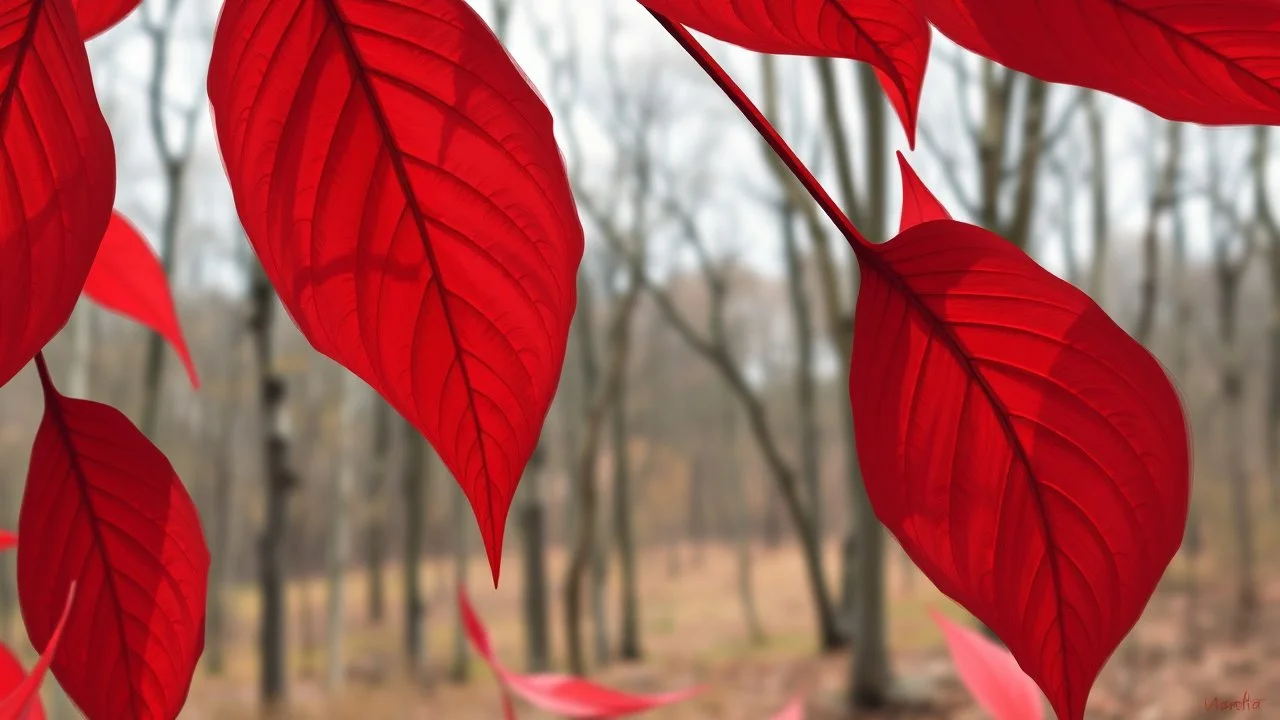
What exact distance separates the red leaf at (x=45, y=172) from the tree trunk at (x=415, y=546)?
5.18m

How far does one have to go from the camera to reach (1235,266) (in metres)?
5.61

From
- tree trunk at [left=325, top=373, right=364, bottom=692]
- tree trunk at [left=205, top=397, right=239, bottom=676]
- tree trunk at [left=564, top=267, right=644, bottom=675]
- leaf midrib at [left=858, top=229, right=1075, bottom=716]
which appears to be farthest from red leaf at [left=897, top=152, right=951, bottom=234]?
tree trunk at [left=205, top=397, right=239, bottom=676]

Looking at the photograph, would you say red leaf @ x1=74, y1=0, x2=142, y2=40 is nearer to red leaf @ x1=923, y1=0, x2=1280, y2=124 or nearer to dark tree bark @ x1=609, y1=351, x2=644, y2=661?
red leaf @ x1=923, y1=0, x2=1280, y2=124

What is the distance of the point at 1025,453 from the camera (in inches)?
5.6

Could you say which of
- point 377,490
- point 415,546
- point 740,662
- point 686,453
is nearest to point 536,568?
point 415,546

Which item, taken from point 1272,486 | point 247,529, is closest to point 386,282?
point 1272,486

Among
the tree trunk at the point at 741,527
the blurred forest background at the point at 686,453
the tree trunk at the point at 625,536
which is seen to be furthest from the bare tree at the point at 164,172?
the tree trunk at the point at 741,527

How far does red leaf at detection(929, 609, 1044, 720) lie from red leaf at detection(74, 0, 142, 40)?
9.0 inches

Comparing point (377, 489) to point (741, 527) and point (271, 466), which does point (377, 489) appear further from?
point (271, 466)

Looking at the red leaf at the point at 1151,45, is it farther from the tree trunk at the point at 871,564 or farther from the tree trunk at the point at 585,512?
the tree trunk at the point at 585,512

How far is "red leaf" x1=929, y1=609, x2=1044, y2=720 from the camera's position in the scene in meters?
0.25

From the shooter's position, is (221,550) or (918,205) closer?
(918,205)

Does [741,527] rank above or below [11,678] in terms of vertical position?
below

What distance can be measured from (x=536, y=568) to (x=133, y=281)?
14.5 feet
